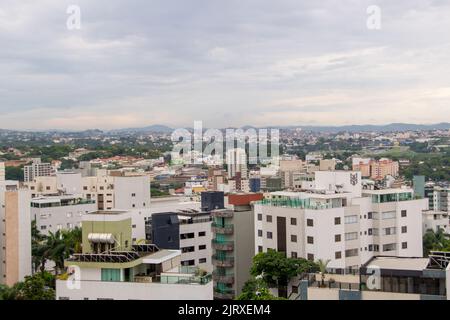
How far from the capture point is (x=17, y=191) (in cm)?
1401

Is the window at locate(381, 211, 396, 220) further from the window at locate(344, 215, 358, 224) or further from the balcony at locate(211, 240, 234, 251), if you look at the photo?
the balcony at locate(211, 240, 234, 251)

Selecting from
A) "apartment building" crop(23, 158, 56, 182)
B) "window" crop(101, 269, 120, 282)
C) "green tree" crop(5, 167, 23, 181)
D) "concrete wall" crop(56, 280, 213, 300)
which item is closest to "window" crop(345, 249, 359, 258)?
"concrete wall" crop(56, 280, 213, 300)

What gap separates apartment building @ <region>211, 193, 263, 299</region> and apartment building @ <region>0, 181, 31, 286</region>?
13.5 feet

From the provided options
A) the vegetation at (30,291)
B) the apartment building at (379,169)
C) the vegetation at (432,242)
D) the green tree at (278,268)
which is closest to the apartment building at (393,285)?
the green tree at (278,268)

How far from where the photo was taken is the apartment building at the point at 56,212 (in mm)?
Result: 19688

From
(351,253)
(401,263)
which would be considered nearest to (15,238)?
(351,253)

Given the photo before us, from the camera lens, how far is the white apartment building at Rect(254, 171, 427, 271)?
1253 centimetres

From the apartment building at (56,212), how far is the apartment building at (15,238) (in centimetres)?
551

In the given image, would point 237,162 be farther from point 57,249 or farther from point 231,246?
point 57,249

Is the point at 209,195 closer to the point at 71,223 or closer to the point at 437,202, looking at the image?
the point at 71,223

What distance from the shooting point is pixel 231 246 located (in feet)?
45.8

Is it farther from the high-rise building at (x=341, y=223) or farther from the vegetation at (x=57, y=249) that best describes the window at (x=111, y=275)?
the high-rise building at (x=341, y=223)
